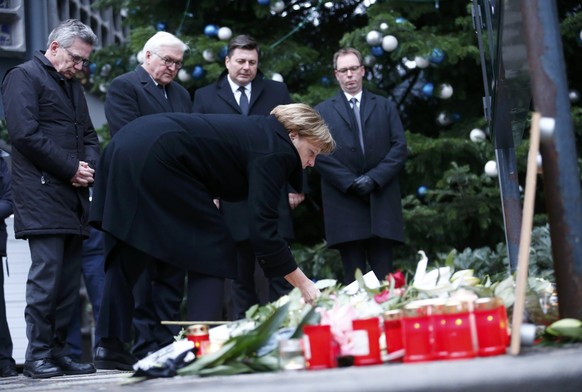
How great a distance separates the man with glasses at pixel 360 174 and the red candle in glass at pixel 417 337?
3.56 m

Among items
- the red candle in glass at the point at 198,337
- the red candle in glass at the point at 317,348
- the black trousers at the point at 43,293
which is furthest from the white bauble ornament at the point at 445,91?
the red candle in glass at the point at 317,348

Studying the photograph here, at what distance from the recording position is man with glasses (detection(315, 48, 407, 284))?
23.7 ft

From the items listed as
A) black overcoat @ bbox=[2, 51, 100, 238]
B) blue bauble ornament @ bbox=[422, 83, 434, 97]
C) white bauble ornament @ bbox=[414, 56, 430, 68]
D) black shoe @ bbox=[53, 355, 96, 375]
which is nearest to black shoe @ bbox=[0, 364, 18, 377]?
black shoe @ bbox=[53, 355, 96, 375]

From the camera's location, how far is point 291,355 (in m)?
3.47

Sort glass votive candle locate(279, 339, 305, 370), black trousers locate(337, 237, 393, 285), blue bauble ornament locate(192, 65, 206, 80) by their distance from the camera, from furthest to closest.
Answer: blue bauble ornament locate(192, 65, 206, 80) → black trousers locate(337, 237, 393, 285) → glass votive candle locate(279, 339, 305, 370)

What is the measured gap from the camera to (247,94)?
7348 millimetres

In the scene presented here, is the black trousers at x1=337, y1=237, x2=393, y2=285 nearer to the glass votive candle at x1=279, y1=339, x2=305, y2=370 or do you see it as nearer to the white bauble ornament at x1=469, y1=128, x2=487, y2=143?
the white bauble ornament at x1=469, y1=128, x2=487, y2=143

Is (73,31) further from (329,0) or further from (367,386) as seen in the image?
(329,0)

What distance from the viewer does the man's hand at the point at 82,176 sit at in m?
5.86

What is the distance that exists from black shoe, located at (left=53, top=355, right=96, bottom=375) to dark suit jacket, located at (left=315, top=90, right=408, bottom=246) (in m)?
2.11

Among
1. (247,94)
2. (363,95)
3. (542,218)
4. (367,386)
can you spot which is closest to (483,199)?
(542,218)

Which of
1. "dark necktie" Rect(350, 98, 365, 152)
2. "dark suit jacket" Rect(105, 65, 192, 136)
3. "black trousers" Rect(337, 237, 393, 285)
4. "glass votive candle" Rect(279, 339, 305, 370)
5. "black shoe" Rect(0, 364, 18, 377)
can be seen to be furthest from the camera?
"dark necktie" Rect(350, 98, 365, 152)

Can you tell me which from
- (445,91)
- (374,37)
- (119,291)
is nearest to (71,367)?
(119,291)

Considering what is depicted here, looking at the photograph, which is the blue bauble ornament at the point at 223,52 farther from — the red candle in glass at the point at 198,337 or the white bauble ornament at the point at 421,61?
the red candle in glass at the point at 198,337
